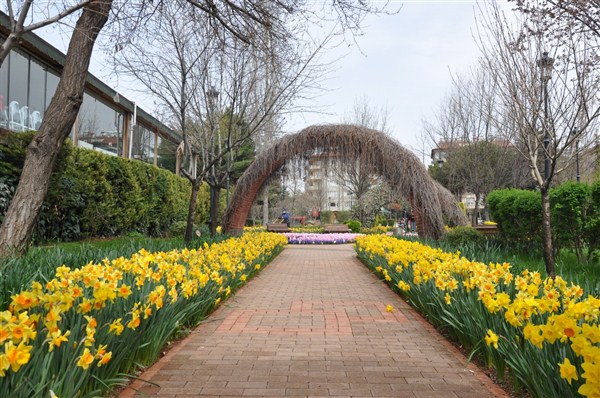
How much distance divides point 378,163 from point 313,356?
32.5ft

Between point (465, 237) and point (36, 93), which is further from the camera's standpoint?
point (36, 93)

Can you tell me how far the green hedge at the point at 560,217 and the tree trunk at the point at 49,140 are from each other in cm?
765

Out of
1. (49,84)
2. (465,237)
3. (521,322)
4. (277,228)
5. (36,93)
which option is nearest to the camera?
(521,322)

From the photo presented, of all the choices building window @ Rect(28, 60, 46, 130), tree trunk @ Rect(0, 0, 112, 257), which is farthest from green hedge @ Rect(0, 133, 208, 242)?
tree trunk @ Rect(0, 0, 112, 257)

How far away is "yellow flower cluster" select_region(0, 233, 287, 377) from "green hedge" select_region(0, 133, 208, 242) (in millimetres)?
5093

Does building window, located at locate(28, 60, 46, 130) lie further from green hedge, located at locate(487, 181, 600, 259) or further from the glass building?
green hedge, located at locate(487, 181, 600, 259)

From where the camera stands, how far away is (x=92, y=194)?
11.2m

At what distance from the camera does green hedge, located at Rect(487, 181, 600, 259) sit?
7.65 meters

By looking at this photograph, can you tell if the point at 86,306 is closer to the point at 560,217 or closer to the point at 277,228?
the point at 560,217

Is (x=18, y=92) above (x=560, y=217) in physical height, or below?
above

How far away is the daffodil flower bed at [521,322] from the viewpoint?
2275 mm

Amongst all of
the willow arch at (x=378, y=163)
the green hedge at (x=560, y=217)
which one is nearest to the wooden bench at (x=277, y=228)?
the willow arch at (x=378, y=163)

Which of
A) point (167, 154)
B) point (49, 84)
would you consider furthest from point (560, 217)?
point (167, 154)

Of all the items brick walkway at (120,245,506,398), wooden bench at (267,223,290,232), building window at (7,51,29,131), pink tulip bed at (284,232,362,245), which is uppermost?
building window at (7,51,29,131)
